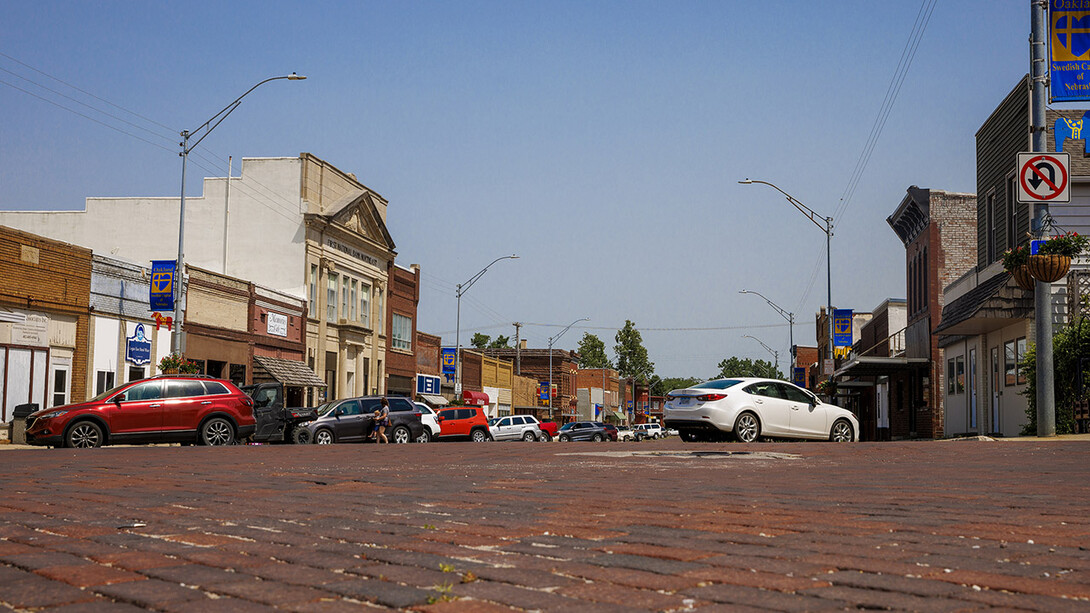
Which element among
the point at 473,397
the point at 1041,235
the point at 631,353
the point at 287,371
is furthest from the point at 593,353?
the point at 1041,235

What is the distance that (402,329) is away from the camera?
6538 cm

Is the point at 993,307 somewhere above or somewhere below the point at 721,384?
above

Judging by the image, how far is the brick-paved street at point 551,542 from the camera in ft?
14.7

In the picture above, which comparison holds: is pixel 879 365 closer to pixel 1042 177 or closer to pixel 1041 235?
pixel 1041 235

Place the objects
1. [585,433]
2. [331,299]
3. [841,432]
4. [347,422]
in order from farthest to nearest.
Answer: [331,299], [585,433], [347,422], [841,432]

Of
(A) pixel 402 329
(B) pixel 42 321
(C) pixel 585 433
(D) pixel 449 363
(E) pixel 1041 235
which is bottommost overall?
(C) pixel 585 433

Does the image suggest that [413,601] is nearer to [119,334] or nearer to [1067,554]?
[1067,554]

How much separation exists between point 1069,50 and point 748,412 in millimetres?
9712

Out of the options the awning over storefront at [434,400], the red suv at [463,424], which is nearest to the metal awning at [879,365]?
the red suv at [463,424]

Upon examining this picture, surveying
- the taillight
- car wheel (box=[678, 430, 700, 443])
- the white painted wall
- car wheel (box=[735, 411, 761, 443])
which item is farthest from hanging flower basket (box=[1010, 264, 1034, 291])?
the white painted wall

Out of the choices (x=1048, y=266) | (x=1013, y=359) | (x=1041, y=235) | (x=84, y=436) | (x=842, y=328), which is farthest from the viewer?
(x=842, y=328)

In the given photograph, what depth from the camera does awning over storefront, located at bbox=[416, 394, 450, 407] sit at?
66931mm

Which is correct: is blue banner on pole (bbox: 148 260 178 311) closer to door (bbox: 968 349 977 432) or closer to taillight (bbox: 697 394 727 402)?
taillight (bbox: 697 394 727 402)

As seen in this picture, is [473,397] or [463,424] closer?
[463,424]
